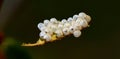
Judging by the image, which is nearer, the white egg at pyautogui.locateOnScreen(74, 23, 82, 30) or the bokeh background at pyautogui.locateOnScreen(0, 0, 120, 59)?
the white egg at pyautogui.locateOnScreen(74, 23, 82, 30)

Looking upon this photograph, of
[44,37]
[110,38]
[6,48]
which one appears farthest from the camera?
[110,38]

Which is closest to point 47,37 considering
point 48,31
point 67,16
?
point 48,31

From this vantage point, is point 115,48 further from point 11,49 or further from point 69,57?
point 11,49

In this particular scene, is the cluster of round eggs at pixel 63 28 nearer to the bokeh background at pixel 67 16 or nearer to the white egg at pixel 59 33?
the white egg at pixel 59 33

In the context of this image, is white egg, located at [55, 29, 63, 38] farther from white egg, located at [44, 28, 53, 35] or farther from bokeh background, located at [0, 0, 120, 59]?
bokeh background, located at [0, 0, 120, 59]

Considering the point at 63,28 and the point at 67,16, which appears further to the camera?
the point at 67,16

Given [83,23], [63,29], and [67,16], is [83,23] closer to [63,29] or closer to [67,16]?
[63,29]

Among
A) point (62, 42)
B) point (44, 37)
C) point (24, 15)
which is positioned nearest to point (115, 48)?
point (62, 42)

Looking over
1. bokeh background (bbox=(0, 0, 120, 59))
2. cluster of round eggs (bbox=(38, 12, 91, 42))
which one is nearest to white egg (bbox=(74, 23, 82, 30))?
cluster of round eggs (bbox=(38, 12, 91, 42))
